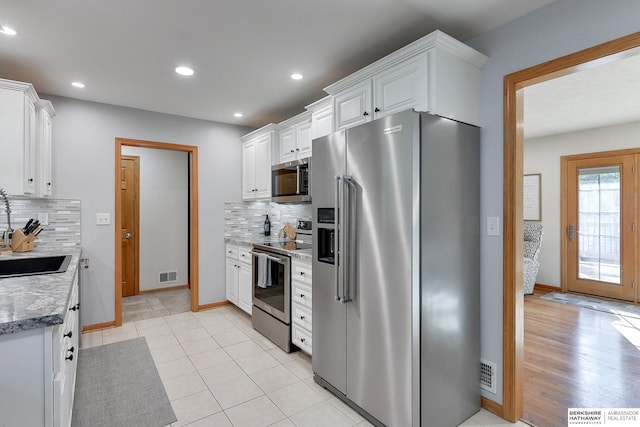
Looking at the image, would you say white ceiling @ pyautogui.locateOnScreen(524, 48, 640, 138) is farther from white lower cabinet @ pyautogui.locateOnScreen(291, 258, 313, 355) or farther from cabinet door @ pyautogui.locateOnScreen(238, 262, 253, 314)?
cabinet door @ pyautogui.locateOnScreen(238, 262, 253, 314)

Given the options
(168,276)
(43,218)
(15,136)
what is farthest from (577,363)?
(168,276)

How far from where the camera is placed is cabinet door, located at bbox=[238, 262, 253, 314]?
3.81 m

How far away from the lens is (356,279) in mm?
2113

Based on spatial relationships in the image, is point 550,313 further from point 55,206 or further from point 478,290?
point 55,206

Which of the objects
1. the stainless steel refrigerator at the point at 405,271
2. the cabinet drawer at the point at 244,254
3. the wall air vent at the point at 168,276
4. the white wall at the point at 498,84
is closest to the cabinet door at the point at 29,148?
the cabinet drawer at the point at 244,254

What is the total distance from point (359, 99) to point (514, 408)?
2266mm

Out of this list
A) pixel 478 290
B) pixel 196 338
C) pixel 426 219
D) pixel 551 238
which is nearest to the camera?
pixel 426 219

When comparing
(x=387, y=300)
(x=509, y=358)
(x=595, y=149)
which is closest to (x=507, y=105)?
(x=387, y=300)

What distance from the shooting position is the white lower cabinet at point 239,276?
12.6 feet

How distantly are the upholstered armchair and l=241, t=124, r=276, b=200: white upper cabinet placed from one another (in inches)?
162

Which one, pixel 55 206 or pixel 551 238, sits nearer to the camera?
pixel 55 206

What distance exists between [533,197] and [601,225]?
3.29 ft

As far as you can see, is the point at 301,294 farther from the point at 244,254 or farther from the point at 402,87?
the point at 402,87

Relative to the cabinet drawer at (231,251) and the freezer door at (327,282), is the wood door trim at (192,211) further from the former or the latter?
the freezer door at (327,282)
